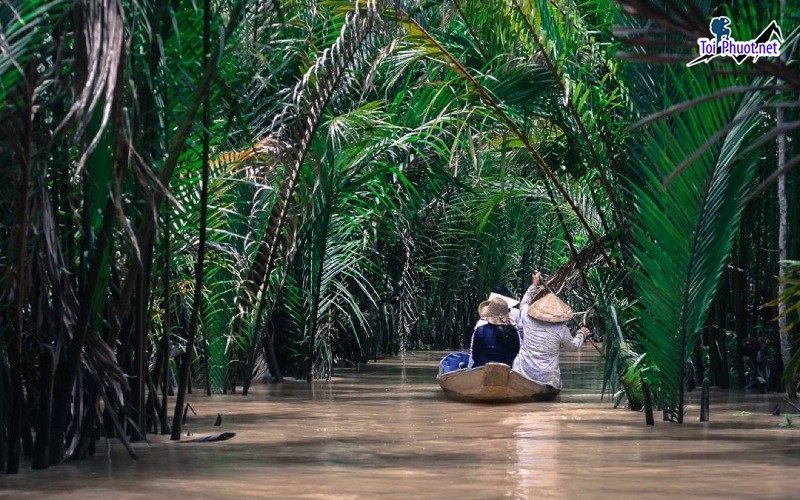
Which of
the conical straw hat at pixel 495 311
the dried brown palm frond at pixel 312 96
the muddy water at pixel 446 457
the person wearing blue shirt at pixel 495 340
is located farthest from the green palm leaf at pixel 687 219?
the person wearing blue shirt at pixel 495 340

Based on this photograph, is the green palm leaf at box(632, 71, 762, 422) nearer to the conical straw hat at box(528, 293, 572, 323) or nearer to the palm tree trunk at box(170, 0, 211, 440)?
the palm tree trunk at box(170, 0, 211, 440)

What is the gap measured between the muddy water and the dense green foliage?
0.42 m

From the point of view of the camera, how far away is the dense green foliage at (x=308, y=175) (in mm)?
5473

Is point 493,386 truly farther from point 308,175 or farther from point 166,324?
point 166,324

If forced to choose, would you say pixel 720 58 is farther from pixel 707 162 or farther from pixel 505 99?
pixel 505 99

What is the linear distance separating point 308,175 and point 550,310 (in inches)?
122

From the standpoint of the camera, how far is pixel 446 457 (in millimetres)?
7535

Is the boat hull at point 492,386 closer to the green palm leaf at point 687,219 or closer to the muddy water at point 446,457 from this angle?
the muddy water at point 446,457

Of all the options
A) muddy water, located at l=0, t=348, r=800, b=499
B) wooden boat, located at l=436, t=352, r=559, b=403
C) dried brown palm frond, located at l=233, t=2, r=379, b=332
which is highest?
dried brown palm frond, located at l=233, t=2, r=379, b=332

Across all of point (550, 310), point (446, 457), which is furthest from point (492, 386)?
point (446, 457)

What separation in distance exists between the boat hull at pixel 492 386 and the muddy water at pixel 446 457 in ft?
2.03

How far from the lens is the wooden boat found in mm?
12602

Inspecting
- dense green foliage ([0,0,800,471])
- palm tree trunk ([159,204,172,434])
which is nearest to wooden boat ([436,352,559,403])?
dense green foliage ([0,0,800,471])

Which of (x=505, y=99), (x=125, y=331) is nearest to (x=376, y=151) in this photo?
(x=505, y=99)
